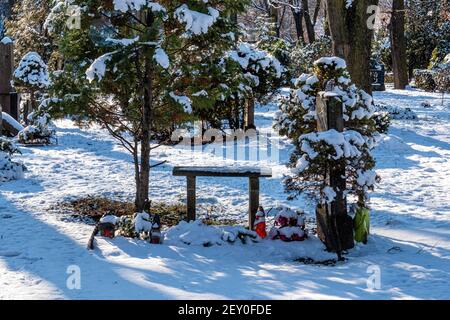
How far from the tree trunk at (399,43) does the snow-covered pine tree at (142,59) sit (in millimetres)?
19958

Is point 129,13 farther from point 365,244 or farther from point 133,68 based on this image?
point 365,244

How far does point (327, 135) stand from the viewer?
6.59 m

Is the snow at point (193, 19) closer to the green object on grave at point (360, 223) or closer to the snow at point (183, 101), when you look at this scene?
the snow at point (183, 101)

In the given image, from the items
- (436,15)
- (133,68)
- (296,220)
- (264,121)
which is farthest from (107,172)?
(436,15)

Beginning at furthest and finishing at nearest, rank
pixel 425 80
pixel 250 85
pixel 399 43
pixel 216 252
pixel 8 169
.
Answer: pixel 425 80
pixel 399 43
pixel 250 85
pixel 8 169
pixel 216 252

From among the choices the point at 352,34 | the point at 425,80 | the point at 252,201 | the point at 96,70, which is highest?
the point at 425,80

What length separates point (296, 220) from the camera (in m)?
7.28

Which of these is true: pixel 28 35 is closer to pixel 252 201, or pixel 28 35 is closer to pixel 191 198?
pixel 191 198

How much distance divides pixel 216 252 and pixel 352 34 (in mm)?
4815

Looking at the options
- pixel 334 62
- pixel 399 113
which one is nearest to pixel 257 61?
pixel 399 113

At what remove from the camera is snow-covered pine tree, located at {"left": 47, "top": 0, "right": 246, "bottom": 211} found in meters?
7.18

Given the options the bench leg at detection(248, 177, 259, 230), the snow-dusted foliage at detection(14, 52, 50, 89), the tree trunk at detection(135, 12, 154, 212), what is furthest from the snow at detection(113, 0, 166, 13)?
the snow-dusted foliage at detection(14, 52, 50, 89)

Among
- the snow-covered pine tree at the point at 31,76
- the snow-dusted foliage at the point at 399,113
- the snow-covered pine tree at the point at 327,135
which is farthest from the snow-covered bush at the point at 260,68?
the snow-covered pine tree at the point at 327,135

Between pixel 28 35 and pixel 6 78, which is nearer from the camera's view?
pixel 6 78
